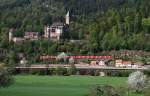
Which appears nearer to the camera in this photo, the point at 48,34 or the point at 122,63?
the point at 122,63

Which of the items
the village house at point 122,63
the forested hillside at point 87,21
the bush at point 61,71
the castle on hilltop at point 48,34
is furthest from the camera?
the castle on hilltop at point 48,34

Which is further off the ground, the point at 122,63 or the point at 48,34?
the point at 48,34

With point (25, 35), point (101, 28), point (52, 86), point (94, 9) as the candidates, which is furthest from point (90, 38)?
point (52, 86)

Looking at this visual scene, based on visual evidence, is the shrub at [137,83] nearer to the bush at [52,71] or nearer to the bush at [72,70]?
the bush at [72,70]

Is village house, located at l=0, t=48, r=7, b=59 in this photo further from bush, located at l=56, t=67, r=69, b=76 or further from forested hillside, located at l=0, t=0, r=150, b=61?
bush, located at l=56, t=67, r=69, b=76

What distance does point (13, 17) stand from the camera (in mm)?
153000

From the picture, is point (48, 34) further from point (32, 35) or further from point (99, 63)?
point (99, 63)

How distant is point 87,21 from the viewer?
486 ft

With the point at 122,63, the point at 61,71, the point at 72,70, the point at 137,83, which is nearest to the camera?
the point at 137,83

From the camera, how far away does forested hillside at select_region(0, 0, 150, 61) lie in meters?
121

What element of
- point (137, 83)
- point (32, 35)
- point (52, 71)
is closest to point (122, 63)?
point (52, 71)

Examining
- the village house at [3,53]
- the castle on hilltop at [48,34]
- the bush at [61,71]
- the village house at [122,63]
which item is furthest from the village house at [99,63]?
the castle on hilltop at [48,34]

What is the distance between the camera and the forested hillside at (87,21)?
4771 inches

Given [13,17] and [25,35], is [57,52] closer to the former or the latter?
[25,35]
